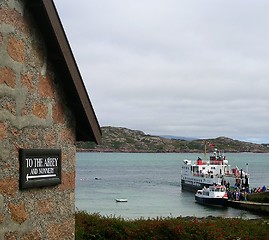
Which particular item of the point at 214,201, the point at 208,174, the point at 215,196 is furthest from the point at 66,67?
the point at 208,174

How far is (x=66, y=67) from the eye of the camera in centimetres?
653

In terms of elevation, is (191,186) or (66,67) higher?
(66,67)

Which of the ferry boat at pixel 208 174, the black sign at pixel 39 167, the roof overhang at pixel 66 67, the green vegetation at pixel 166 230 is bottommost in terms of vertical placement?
the ferry boat at pixel 208 174

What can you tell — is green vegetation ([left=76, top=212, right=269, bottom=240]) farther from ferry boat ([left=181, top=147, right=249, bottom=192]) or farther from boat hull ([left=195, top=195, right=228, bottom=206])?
ferry boat ([left=181, top=147, right=249, bottom=192])

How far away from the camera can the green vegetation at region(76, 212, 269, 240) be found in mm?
13398

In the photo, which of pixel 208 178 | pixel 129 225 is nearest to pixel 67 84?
pixel 129 225

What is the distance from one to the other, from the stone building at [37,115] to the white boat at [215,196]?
50.2m

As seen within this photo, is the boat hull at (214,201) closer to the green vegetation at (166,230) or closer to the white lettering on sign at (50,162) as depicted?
the green vegetation at (166,230)

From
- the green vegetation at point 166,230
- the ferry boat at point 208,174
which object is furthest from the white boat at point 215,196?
the green vegetation at point 166,230

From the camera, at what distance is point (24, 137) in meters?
5.80

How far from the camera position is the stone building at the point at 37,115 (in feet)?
18.0

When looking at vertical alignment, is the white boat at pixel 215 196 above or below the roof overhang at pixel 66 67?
below

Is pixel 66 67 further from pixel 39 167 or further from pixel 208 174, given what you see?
pixel 208 174

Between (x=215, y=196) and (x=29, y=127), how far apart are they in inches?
2043
